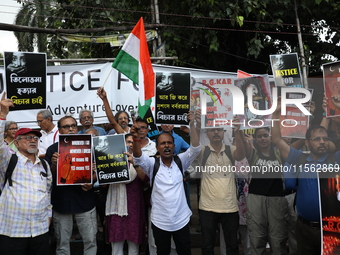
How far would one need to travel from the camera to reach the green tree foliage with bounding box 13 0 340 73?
10.7 metres

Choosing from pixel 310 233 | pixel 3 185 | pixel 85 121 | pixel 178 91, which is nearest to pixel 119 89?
pixel 85 121

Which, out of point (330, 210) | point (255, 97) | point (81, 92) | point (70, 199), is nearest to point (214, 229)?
point (330, 210)

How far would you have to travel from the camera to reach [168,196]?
533 cm

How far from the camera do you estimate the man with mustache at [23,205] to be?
16.0ft

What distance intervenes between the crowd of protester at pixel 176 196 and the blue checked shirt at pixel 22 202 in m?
0.01

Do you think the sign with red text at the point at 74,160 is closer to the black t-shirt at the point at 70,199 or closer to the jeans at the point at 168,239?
the black t-shirt at the point at 70,199

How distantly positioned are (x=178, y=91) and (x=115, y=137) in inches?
41.7

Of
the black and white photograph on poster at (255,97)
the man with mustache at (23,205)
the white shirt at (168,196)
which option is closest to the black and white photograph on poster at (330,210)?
the black and white photograph on poster at (255,97)

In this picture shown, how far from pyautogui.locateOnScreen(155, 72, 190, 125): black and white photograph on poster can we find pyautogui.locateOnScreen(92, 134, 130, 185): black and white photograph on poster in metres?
0.68

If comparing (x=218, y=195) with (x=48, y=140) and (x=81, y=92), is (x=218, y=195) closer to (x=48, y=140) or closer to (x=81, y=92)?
(x=48, y=140)

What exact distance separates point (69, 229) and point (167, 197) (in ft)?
4.48

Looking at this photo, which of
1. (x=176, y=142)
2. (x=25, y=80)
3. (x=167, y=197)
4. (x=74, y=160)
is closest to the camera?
(x=167, y=197)

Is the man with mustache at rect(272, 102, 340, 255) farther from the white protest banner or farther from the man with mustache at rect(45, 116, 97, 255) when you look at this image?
the white protest banner

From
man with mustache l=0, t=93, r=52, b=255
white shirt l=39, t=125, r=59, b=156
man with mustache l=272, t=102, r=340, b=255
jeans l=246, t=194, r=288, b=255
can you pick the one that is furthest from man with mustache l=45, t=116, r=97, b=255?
man with mustache l=272, t=102, r=340, b=255
